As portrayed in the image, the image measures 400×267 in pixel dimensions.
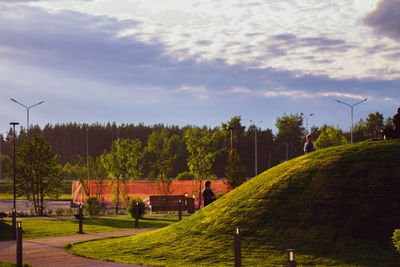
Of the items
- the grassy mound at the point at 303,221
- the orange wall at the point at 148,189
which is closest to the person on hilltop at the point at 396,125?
the grassy mound at the point at 303,221

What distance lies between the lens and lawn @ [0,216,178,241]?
19.0 m

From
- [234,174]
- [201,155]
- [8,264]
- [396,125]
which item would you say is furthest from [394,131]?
[201,155]

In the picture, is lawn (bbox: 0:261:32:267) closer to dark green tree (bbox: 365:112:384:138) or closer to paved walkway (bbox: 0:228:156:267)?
paved walkway (bbox: 0:228:156:267)

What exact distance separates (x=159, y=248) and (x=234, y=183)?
2637cm

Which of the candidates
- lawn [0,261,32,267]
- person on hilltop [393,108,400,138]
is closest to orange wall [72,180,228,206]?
person on hilltop [393,108,400,138]

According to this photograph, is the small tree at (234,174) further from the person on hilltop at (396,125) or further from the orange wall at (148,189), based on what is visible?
the person on hilltop at (396,125)

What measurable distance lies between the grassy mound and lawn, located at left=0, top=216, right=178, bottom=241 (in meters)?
4.17

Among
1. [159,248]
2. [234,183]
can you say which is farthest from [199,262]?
[234,183]

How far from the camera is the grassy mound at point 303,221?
11.9 metres

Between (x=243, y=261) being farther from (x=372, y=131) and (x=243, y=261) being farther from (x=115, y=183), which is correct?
(x=372, y=131)

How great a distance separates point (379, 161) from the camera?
1485 cm

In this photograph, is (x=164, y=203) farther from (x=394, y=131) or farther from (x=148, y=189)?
(x=394, y=131)

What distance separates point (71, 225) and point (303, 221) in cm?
1279

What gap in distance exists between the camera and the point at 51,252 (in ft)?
44.8
